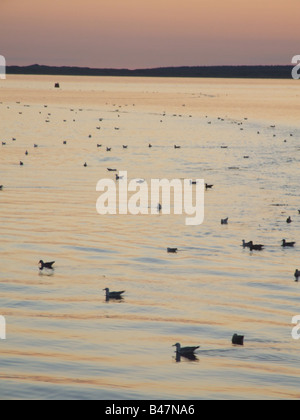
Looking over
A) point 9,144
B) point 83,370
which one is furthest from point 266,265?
point 9,144

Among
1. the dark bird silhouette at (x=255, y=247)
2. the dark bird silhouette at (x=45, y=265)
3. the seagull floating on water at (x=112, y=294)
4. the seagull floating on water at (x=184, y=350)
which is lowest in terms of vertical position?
the seagull floating on water at (x=184, y=350)

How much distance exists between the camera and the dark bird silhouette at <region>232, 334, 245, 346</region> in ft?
62.6

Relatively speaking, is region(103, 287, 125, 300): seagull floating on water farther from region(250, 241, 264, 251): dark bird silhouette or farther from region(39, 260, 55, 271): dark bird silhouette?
region(250, 241, 264, 251): dark bird silhouette

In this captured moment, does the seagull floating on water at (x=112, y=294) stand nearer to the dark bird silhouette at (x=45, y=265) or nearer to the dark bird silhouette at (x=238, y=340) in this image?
the dark bird silhouette at (x=45, y=265)

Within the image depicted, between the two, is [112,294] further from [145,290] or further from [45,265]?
[45,265]

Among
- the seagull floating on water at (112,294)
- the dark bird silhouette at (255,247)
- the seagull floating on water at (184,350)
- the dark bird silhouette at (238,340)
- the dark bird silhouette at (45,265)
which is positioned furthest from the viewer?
the dark bird silhouette at (255,247)

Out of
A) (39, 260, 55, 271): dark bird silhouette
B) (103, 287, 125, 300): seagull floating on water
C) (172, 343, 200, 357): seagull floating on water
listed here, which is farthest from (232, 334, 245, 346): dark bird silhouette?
(39, 260, 55, 271): dark bird silhouette

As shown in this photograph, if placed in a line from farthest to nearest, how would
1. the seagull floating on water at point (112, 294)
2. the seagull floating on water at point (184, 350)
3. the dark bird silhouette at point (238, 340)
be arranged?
1. the seagull floating on water at point (112, 294)
2. the dark bird silhouette at point (238, 340)
3. the seagull floating on water at point (184, 350)

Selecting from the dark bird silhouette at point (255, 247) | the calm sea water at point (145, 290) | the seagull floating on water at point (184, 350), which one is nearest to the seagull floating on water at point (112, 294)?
the calm sea water at point (145, 290)

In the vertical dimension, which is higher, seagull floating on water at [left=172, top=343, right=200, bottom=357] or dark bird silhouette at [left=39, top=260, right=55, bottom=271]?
dark bird silhouette at [left=39, top=260, right=55, bottom=271]

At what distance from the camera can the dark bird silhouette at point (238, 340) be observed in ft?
62.6

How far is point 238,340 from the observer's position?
19188 millimetres

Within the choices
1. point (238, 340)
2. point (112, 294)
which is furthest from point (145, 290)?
point (238, 340)
